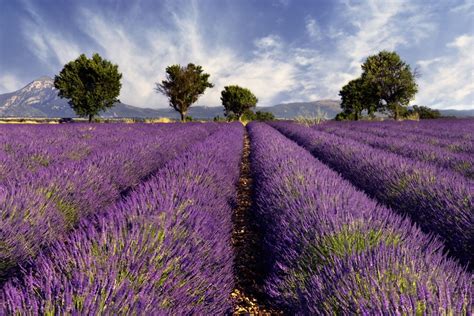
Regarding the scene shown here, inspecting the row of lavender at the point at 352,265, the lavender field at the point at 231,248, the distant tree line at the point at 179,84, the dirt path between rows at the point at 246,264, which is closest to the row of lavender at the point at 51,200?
the lavender field at the point at 231,248

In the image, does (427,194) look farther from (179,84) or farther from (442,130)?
(179,84)

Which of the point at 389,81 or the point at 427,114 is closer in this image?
the point at 389,81

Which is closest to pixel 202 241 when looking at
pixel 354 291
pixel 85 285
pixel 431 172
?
pixel 85 285

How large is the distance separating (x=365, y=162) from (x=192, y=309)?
3.87 metres

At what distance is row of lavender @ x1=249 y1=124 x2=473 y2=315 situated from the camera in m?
1.08

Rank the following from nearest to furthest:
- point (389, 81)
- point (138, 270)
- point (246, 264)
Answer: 1. point (138, 270)
2. point (246, 264)
3. point (389, 81)

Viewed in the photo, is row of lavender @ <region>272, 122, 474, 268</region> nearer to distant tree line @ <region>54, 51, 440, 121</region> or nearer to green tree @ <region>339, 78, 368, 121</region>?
distant tree line @ <region>54, 51, 440, 121</region>

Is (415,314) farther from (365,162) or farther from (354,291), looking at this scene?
(365,162)

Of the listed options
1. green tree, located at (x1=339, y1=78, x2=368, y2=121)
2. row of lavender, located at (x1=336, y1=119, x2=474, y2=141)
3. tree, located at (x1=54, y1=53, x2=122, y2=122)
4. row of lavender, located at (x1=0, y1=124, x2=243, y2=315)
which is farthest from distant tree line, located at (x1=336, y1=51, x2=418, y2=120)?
row of lavender, located at (x1=0, y1=124, x2=243, y2=315)

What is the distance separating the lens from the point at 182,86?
125 feet

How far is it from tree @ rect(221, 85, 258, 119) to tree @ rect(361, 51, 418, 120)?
110ft

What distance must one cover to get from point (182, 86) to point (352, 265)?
3897 cm

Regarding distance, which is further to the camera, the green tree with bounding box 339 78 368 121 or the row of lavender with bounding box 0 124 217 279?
the green tree with bounding box 339 78 368 121

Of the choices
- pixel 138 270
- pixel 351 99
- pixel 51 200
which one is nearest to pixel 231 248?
pixel 138 270
